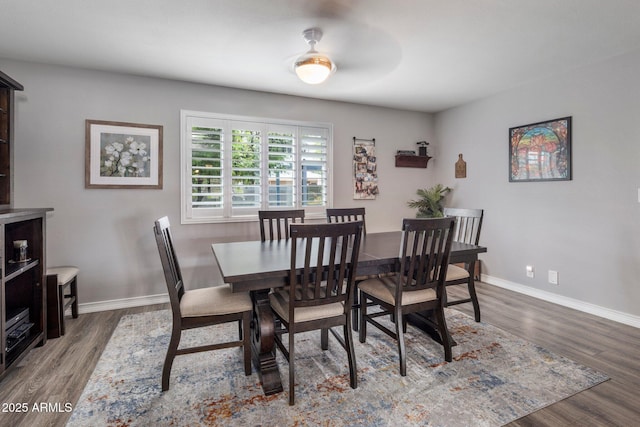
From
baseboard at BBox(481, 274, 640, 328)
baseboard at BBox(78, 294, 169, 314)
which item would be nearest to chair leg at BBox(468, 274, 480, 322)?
baseboard at BBox(481, 274, 640, 328)

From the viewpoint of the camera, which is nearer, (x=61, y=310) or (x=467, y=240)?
(x=61, y=310)

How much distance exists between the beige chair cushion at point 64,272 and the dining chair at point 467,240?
3.20 m

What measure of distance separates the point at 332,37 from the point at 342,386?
8.19ft

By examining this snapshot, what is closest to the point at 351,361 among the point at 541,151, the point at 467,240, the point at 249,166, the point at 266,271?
the point at 266,271

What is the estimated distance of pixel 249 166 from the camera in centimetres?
382

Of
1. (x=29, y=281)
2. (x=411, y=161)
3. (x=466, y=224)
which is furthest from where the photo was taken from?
(x=411, y=161)

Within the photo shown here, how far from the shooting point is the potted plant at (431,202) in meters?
4.67

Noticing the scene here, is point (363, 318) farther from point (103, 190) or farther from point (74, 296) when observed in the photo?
point (103, 190)

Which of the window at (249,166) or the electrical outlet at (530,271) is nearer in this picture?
the window at (249,166)

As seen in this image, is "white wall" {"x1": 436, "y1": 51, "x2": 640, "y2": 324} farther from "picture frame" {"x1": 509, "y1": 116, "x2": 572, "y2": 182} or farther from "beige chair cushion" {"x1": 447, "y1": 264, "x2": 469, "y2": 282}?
"beige chair cushion" {"x1": 447, "y1": 264, "x2": 469, "y2": 282}

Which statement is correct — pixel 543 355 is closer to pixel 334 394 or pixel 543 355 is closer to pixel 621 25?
pixel 334 394

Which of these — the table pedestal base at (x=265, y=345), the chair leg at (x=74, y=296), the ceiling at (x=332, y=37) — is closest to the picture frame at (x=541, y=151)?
the ceiling at (x=332, y=37)

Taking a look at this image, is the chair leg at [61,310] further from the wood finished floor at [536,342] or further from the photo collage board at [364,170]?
the photo collage board at [364,170]

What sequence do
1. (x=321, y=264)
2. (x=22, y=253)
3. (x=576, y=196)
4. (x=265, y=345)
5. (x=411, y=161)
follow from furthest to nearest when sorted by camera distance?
(x=411, y=161)
(x=576, y=196)
(x=22, y=253)
(x=265, y=345)
(x=321, y=264)
